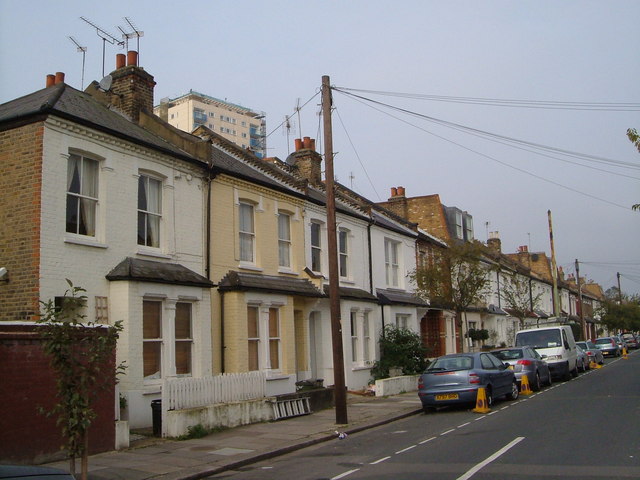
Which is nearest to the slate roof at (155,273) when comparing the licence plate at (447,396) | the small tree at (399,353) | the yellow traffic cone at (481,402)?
the licence plate at (447,396)

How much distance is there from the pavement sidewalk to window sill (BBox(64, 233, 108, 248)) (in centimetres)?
418

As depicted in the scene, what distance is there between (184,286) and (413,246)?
53.9 feet

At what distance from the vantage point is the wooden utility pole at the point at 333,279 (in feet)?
49.2

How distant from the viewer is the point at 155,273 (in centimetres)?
1465

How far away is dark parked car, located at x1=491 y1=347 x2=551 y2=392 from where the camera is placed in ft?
69.8

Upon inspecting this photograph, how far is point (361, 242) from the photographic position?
25.5 meters

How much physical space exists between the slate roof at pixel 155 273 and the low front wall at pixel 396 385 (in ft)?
27.1

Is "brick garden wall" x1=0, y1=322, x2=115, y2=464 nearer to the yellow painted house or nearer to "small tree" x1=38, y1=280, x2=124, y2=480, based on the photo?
"small tree" x1=38, y1=280, x2=124, y2=480

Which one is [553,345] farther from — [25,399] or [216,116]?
[216,116]

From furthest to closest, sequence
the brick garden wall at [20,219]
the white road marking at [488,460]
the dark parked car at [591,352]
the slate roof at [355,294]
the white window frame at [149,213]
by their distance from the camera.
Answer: the dark parked car at [591,352]
the slate roof at [355,294]
the white window frame at [149,213]
the brick garden wall at [20,219]
the white road marking at [488,460]

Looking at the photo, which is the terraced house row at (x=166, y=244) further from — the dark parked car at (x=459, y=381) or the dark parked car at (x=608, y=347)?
the dark parked car at (x=608, y=347)

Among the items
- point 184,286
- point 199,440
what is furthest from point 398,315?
point 199,440

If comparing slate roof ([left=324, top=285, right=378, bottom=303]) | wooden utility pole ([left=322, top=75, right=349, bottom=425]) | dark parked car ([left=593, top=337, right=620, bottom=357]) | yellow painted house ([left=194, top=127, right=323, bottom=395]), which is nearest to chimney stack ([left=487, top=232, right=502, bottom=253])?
dark parked car ([left=593, top=337, right=620, bottom=357])

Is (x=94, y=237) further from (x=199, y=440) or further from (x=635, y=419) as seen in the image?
(x=635, y=419)
